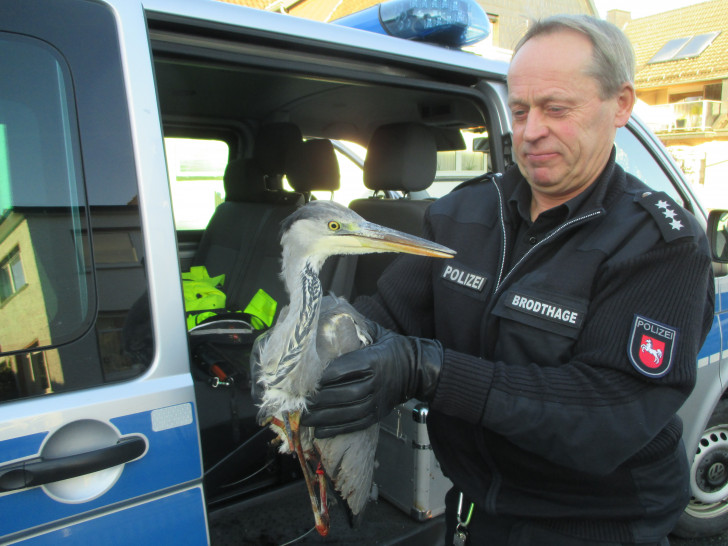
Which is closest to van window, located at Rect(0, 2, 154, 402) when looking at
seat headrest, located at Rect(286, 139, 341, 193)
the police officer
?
the police officer

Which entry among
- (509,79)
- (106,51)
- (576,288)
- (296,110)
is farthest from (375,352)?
(296,110)

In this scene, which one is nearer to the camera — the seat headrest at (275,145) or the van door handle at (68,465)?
the van door handle at (68,465)

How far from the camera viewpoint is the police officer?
3.99 ft

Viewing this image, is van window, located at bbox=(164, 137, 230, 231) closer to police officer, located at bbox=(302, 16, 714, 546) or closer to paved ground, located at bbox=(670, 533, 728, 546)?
police officer, located at bbox=(302, 16, 714, 546)

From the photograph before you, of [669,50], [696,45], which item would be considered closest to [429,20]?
[696,45]

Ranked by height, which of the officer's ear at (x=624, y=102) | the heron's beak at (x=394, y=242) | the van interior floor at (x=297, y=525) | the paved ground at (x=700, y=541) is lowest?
the paved ground at (x=700, y=541)

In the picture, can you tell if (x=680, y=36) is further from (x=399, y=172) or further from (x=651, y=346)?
(x=651, y=346)

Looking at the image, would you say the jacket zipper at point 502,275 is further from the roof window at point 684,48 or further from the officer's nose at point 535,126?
the roof window at point 684,48

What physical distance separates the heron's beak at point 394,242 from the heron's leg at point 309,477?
21.8 inches

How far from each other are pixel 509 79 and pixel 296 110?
2.67 metres

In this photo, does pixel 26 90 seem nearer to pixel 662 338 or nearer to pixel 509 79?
pixel 509 79

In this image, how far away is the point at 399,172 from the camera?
2951mm

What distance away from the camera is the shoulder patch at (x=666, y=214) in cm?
124

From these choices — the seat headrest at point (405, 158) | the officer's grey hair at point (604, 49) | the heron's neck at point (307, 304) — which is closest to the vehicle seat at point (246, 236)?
the seat headrest at point (405, 158)
